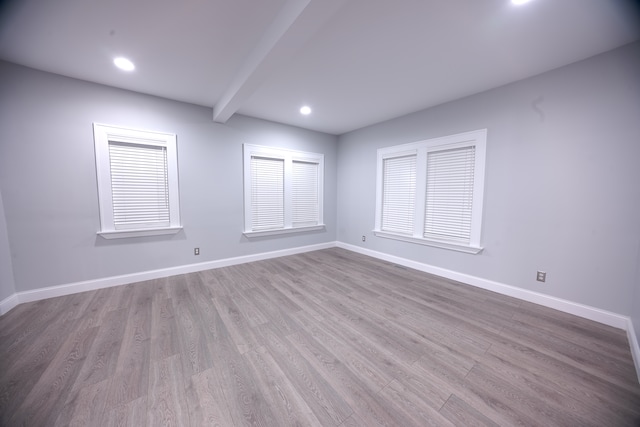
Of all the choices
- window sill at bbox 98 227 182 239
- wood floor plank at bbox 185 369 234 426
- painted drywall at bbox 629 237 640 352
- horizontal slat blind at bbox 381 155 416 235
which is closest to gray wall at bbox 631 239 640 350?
painted drywall at bbox 629 237 640 352

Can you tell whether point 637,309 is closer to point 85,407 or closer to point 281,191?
point 85,407

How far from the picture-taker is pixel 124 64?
2365 mm

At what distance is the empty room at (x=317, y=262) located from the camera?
144cm

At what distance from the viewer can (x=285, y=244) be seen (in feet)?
14.9

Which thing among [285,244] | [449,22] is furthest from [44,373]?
A: [449,22]

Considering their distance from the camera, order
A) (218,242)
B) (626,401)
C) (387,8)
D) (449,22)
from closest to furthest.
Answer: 1. (626,401)
2. (387,8)
3. (449,22)
4. (218,242)

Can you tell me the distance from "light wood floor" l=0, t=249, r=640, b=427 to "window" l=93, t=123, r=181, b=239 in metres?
0.94

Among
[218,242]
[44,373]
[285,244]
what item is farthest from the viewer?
[285,244]

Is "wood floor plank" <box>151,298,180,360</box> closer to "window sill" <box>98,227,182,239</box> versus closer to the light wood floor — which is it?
the light wood floor

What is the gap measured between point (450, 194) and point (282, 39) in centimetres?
300

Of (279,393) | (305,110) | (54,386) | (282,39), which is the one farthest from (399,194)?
(54,386)

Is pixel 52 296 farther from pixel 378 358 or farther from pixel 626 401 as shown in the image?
pixel 626 401

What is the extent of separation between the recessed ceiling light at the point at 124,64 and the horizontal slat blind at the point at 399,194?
3891mm

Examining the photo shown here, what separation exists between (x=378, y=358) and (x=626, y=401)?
1505 millimetres
